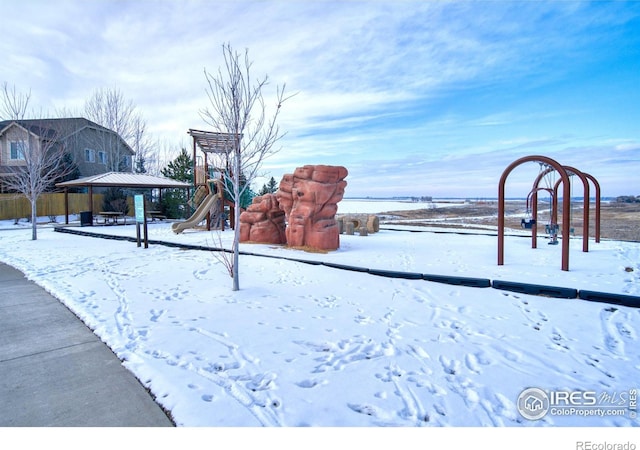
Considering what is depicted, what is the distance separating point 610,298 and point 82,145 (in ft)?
112

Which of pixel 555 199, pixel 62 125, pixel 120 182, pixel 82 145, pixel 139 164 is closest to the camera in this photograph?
pixel 555 199

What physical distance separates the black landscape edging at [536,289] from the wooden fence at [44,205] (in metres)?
27.0

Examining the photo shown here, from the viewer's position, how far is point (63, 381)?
2791 mm

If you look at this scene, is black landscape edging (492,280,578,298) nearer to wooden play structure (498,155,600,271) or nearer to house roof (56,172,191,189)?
wooden play structure (498,155,600,271)

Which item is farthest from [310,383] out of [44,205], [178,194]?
[44,205]

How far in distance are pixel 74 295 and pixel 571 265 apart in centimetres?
922

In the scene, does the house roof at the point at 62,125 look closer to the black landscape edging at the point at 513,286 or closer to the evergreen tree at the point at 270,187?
the evergreen tree at the point at 270,187

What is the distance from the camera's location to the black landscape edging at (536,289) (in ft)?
16.4

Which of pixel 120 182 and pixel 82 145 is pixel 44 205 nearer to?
pixel 82 145

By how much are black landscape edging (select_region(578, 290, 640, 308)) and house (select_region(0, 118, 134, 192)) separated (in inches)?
1169

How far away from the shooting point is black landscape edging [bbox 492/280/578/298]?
4.98 metres

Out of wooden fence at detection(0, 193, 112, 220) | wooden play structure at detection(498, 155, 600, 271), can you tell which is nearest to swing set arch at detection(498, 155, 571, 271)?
wooden play structure at detection(498, 155, 600, 271)
